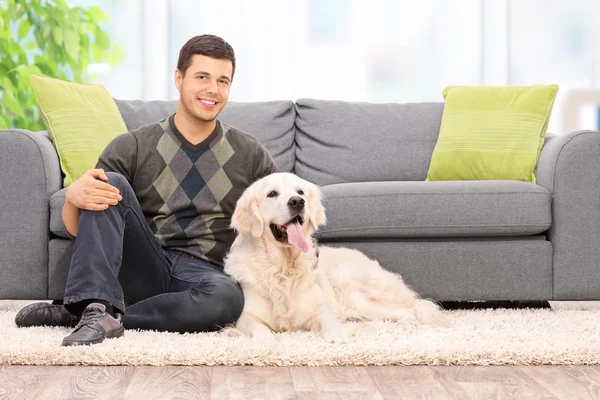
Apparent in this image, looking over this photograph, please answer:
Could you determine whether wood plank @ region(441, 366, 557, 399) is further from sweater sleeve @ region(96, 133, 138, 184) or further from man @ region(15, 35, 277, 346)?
sweater sleeve @ region(96, 133, 138, 184)

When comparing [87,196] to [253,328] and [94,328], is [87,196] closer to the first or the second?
[94,328]

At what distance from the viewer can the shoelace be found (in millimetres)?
2240

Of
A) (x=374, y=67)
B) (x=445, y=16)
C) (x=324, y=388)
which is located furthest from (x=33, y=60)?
(x=324, y=388)

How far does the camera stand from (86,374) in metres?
1.98

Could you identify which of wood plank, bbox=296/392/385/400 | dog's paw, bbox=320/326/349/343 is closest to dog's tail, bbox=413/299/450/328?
dog's paw, bbox=320/326/349/343

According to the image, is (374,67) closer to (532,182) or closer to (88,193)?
(532,182)

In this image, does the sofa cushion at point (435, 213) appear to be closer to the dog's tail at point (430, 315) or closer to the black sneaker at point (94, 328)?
the dog's tail at point (430, 315)

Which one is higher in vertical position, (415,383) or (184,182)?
(184,182)

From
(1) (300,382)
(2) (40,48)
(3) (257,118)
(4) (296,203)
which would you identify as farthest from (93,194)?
(2) (40,48)

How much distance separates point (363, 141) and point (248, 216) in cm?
135

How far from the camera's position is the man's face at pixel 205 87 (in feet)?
8.81

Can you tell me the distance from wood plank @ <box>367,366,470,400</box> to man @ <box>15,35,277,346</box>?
655 millimetres

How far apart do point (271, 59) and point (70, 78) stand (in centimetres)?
130

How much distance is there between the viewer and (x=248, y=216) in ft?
8.40
